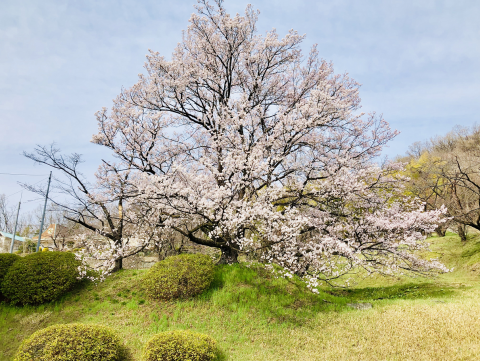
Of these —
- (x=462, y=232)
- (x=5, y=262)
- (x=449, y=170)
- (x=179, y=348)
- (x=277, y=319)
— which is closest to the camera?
(x=179, y=348)

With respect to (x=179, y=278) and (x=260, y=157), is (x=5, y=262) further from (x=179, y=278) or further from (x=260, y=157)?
(x=260, y=157)

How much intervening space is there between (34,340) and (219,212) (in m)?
5.82

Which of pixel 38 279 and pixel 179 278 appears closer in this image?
pixel 179 278

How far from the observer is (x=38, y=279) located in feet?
34.6

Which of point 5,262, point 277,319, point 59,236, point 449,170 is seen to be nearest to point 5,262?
point 5,262

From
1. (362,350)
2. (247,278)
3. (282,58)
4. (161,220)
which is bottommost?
(362,350)

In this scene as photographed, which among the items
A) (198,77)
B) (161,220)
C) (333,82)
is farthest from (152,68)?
(333,82)

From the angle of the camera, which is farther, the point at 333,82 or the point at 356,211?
the point at 333,82

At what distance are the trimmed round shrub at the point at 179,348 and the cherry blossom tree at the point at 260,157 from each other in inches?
147

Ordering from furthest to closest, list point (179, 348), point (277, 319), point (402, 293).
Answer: point (402, 293) → point (277, 319) → point (179, 348)

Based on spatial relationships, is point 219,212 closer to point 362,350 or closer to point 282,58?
point 362,350

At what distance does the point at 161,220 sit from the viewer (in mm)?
12344

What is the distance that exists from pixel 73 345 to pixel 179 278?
3.75m

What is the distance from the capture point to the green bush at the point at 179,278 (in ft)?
32.0
